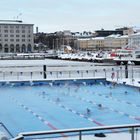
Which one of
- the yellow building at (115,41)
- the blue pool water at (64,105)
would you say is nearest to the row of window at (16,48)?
the yellow building at (115,41)

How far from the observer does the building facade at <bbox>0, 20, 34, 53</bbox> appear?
150 meters

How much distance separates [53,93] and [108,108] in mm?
5331

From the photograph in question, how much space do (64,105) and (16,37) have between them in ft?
451

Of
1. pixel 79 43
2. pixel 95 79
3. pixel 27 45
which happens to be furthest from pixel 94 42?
pixel 95 79

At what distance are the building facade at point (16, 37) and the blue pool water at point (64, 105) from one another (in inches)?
5035

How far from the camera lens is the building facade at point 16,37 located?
150375 millimetres

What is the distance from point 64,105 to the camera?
617 inches

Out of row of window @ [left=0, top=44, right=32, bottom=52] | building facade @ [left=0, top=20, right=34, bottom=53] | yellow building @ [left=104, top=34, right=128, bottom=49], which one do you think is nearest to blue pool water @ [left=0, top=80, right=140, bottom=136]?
row of window @ [left=0, top=44, right=32, bottom=52]

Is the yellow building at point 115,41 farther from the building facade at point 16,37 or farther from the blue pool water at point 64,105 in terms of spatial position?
the blue pool water at point 64,105

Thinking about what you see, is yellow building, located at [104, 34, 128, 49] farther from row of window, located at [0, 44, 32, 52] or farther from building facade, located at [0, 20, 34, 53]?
row of window, located at [0, 44, 32, 52]

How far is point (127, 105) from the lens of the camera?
15.7 m

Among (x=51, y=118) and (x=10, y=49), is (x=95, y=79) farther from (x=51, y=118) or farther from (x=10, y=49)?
(x=10, y=49)

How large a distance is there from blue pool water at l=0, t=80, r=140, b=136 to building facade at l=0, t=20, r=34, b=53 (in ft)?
420

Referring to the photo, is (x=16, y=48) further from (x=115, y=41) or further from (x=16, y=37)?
(x=115, y=41)
